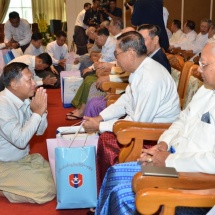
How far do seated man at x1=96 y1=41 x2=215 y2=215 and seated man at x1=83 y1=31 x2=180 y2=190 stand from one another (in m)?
0.28

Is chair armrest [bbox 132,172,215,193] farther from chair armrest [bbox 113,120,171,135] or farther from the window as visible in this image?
the window

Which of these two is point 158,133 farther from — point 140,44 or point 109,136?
point 140,44

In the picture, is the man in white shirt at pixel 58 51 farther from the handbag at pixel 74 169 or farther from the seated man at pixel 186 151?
the seated man at pixel 186 151

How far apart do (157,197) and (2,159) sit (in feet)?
4.47

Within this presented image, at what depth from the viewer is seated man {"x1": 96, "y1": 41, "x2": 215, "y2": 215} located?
148 centimetres

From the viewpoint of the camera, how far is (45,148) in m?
3.19

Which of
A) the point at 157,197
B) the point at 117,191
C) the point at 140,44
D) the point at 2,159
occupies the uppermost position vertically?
the point at 140,44

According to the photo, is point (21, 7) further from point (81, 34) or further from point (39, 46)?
point (39, 46)

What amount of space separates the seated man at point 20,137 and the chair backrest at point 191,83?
0.91 m

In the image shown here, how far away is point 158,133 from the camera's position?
1.96m

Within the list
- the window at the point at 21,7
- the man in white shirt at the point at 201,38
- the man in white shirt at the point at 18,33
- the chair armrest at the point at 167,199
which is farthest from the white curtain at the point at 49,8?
the chair armrest at the point at 167,199

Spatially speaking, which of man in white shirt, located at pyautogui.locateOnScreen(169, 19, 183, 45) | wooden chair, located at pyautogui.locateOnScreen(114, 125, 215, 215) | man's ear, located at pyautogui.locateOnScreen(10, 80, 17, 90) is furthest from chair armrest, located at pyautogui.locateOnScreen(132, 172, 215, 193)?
man in white shirt, located at pyautogui.locateOnScreen(169, 19, 183, 45)

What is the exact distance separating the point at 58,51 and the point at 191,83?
3810 mm

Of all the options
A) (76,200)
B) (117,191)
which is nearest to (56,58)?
(76,200)
